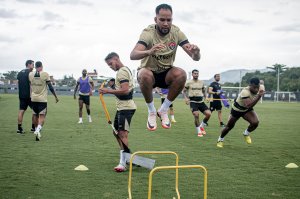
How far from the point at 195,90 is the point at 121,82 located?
7.36m

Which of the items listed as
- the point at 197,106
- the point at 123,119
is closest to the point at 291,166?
the point at 123,119

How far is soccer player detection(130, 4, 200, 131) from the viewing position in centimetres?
561

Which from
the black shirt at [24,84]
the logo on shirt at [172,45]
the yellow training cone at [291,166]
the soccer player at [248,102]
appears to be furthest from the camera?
the black shirt at [24,84]

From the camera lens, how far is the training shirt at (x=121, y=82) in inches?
310

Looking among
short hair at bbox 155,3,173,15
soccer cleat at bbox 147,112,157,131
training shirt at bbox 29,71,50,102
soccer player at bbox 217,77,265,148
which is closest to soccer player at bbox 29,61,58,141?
training shirt at bbox 29,71,50,102

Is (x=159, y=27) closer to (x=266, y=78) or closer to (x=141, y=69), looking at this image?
(x=141, y=69)

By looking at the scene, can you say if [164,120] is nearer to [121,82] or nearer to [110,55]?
[121,82]

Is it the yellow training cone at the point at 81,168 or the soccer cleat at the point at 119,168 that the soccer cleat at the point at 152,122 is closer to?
the soccer cleat at the point at 119,168

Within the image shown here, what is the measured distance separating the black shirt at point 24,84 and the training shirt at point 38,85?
1.04 m

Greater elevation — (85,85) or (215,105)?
(85,85)

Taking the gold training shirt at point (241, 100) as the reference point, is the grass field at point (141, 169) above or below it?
below

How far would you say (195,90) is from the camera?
14.8 m

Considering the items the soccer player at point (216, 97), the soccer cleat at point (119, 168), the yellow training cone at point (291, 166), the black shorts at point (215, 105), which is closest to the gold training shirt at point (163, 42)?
the soccer cleat at point (119, 168)

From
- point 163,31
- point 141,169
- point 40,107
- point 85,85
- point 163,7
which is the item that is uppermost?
point 163,7
